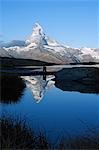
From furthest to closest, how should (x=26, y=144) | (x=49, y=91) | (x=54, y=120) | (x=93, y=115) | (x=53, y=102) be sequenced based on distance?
(x=49, y=91) < (x=53, y=102) < (x=93, y=115) < (x=54, y=120) < (x=26, y=144)

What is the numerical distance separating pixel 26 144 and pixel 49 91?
19.5 metres

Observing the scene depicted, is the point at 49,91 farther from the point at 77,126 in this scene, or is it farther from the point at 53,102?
the point at 77,126

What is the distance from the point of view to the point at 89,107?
67.2ft

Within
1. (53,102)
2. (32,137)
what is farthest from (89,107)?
(32,137)

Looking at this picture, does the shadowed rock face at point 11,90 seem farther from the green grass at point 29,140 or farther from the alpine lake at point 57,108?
the green grass at point 29,140

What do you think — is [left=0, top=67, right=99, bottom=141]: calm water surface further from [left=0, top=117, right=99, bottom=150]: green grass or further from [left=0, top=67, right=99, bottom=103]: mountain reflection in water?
[left=0, top=117, right=99, bottom=150]: green grass

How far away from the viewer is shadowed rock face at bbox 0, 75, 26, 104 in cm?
2210

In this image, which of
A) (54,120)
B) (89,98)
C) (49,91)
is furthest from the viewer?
(49,91)

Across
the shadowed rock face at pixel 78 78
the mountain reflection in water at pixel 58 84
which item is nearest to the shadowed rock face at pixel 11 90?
the mountain reflection in water at pixel 58 84

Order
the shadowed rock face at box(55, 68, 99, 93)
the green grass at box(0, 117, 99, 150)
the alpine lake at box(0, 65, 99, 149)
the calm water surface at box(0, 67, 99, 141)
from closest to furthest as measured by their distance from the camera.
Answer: the green grass at box(0, 117, 99, 150), the alpine lake at box(0, 65, 99, 149), the calm water surface at box(0, 67, 99, 141), the shadowed rock face at box(55, 68, 99, 93)

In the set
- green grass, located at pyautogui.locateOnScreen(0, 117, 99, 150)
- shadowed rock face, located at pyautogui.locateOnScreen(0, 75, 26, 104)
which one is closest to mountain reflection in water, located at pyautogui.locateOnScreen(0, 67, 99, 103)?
shadowed rock face, located at pyautogui.locateOnScreen(0, 75, 26, 104)

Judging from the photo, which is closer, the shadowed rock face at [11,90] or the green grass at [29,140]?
the green grass at [29,140]

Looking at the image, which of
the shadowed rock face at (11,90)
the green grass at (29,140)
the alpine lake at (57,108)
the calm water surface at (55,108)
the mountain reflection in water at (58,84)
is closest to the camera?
the green grass at (29,140)

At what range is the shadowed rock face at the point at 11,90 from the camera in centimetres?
2210
